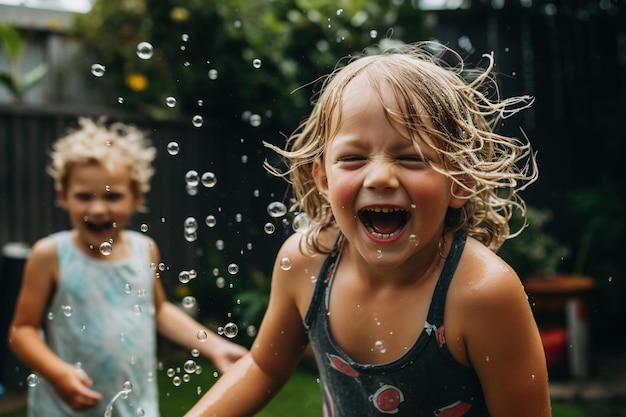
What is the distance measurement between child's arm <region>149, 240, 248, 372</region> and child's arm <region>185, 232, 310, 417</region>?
51 cm

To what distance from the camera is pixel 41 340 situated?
8.04 feet

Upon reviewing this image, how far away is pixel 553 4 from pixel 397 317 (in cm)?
444

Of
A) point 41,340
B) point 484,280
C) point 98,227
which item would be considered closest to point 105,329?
point 41,340

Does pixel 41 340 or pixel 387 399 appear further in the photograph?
pixel 41 340

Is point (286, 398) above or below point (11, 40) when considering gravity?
below

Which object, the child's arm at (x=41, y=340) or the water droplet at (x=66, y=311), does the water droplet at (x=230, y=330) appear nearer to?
the child's arm at (x=41, y=340)

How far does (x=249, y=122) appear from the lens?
5281 mm

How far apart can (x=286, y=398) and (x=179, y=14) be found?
285 centimetres

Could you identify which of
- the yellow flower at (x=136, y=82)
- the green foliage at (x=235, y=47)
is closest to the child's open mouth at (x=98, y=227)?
the green foliage at (x=235, y=47)

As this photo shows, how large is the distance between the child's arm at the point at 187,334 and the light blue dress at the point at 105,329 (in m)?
0.04

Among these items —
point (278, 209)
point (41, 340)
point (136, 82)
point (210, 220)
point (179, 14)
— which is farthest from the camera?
point (136, 82)

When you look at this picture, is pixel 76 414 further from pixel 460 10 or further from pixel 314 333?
pixel 460 10

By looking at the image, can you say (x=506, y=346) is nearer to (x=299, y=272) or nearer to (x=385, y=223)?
(x=385, y=223)

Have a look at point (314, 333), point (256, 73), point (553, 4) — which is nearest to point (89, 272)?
point (314, 333)
